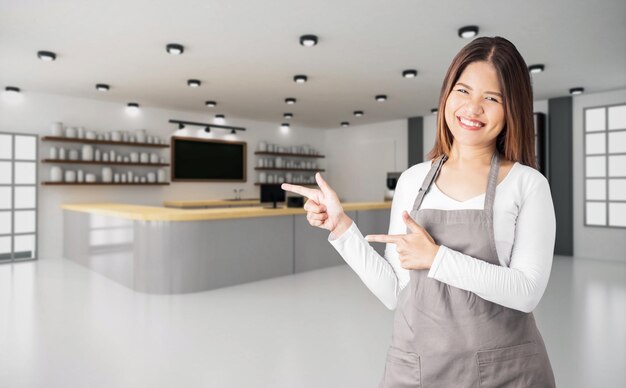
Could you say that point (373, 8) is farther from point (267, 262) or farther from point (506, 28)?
point (267, 262)

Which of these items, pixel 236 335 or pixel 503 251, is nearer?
pixel 503 251

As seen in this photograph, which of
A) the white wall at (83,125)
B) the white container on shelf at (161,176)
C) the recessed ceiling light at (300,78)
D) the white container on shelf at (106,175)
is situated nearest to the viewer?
the recessed ceiling light at (300,78)

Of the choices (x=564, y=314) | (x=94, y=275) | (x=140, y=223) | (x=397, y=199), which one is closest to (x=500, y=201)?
(x=397, y=199)

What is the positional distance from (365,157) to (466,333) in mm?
8993

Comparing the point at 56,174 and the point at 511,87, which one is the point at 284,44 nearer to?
the point at 511,87

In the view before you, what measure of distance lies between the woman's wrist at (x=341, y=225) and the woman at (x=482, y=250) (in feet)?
0.44

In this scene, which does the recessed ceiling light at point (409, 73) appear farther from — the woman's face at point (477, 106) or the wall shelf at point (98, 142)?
the woman's face at point (477, 106)

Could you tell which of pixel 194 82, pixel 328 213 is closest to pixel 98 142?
pixel 194 82

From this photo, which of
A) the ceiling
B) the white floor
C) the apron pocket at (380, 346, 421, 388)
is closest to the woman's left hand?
the apron pocket at (380, 346, 421, 388)

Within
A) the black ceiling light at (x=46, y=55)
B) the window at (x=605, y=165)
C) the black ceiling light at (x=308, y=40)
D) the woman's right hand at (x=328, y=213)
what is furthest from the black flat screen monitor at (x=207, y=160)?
the woman's right hand at (x=328, y=213)

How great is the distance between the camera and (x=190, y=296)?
433 centimetres

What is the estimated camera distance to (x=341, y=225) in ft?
3.39

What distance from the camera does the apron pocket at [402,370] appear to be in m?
0.93

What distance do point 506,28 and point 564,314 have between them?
261cm
